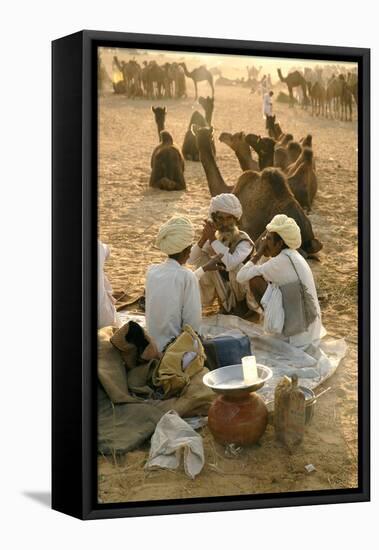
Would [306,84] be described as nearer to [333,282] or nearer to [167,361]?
[333,282]

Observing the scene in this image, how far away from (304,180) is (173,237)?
97 cm

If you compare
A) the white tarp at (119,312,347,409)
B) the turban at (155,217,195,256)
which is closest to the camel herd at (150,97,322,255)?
the turban at (155,217,195,256)

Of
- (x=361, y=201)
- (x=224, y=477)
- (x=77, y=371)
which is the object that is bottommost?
(x=224, y=477)

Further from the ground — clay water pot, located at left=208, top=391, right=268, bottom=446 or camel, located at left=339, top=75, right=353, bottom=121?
camel, located at left=339, top=75, right=353, bottom=121

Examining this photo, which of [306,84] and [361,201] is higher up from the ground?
[306,84]

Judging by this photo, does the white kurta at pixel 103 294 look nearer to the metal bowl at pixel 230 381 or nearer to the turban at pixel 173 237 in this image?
the turban at pixel 173 237

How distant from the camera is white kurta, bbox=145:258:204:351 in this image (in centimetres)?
1027

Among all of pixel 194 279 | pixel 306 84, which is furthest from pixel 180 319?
pixel 306 84

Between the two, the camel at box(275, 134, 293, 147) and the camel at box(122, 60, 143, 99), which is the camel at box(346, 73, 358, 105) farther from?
the camel at box(122, 60, 143, 99)

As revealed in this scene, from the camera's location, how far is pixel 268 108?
10633 millimetres

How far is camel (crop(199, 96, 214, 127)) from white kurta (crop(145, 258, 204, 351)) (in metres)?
0.85

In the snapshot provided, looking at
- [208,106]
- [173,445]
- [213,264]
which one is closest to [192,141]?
[208,106]

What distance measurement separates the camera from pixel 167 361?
10.2 meters

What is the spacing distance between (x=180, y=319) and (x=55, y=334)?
2.42 feet
